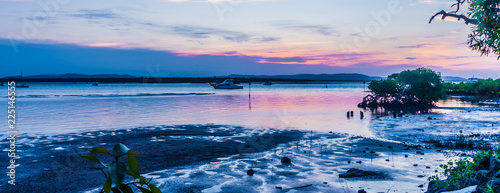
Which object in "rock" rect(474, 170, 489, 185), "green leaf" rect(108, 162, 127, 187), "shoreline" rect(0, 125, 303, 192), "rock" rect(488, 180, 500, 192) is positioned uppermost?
"green leaf" rect(108, 162, 127, 187)

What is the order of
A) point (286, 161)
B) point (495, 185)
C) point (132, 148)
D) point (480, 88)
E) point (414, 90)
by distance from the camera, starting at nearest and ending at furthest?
Result: point (495, 185) < point (286, 161) < point (132, 148) < point (414, 90) < point (480, 88)

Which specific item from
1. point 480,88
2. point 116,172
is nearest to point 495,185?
point 116,172

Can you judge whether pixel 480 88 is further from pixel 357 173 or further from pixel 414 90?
pixel 357 173

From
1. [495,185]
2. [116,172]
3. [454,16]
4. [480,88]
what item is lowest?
[495,185]

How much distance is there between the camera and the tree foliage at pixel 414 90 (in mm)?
44688

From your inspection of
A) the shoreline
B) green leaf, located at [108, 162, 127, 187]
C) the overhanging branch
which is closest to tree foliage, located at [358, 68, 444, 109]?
the shoreline

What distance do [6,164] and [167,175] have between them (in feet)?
21.8

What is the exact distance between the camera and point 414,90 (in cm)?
4528

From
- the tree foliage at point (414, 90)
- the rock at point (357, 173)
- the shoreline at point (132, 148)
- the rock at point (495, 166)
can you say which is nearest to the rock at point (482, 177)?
the rock at point (495, 166)

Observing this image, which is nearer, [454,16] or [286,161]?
[454,16]

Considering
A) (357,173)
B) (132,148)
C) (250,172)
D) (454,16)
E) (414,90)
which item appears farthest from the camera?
(414,90)

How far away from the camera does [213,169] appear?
12727 mm

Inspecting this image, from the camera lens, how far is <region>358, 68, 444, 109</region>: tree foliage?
4469 cm

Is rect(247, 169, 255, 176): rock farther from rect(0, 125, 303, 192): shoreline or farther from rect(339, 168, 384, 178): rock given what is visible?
rect(339, 168, 384, 178): rock
